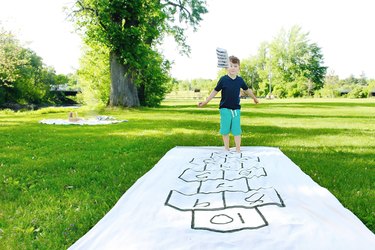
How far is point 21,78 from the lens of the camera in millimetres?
44469

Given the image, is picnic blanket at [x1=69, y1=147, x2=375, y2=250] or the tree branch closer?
picnic blanket at [x1=69, y1=147, x2=375, y2=250]

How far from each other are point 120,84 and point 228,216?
712 inches

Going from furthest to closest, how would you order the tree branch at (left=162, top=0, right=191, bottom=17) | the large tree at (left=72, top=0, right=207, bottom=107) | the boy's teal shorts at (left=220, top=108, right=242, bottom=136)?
the tree branch at (left=162, top=0, right=191, bottom=17) < the large tree at (left=72, top=0, right=207, bottom=107) < the boy's teal shorts at (left=220, top=108, right=242, bottom=136)

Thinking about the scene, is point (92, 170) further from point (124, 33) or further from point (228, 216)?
point (124, 33)

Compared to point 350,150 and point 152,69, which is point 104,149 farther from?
point 152,69

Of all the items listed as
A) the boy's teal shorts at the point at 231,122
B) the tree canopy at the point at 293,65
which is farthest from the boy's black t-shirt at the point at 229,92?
the tree canopy at the point at 293,65

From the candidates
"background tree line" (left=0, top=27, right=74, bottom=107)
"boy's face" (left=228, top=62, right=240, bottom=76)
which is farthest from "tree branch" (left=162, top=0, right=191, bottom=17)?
"boy's face" (left=228, top=62, right=240, bottom=76)

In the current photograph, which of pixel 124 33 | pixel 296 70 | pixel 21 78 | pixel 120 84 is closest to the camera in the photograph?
pixel 124 33

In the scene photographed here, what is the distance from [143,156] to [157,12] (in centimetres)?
1490

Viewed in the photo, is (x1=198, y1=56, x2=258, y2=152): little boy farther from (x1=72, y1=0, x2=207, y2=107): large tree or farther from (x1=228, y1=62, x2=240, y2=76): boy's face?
(x1=72, y1=0, x2=207, y2=107): large tree

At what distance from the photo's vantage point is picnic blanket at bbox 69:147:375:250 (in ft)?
7.82

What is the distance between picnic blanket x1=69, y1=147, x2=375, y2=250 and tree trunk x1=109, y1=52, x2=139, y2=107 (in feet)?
53.2

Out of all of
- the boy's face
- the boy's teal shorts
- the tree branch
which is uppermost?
the tree branch

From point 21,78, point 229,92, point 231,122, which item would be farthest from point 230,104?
point 21,78
